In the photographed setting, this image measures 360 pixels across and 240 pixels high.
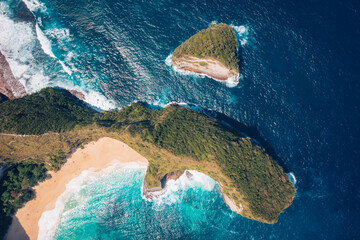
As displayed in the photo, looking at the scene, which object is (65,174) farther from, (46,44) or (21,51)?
(46,44)

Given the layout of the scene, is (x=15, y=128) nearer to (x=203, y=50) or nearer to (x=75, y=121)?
(x=75, y=121)

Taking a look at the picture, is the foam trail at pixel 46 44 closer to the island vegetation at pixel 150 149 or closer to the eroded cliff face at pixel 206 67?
the island vegetation at pixel 150 149

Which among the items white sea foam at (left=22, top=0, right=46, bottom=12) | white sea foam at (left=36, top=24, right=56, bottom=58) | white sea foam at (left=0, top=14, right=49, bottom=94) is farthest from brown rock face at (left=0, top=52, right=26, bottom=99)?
white sea foam at (left=22, top=0, right=46, bottom=12)

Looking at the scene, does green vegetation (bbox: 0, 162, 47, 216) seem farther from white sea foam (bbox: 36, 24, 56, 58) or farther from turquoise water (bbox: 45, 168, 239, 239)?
white sea foam (bbox: 36, 24, 56, 58)

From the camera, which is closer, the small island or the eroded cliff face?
the small island

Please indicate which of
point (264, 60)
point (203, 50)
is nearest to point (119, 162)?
point (203, 50)
